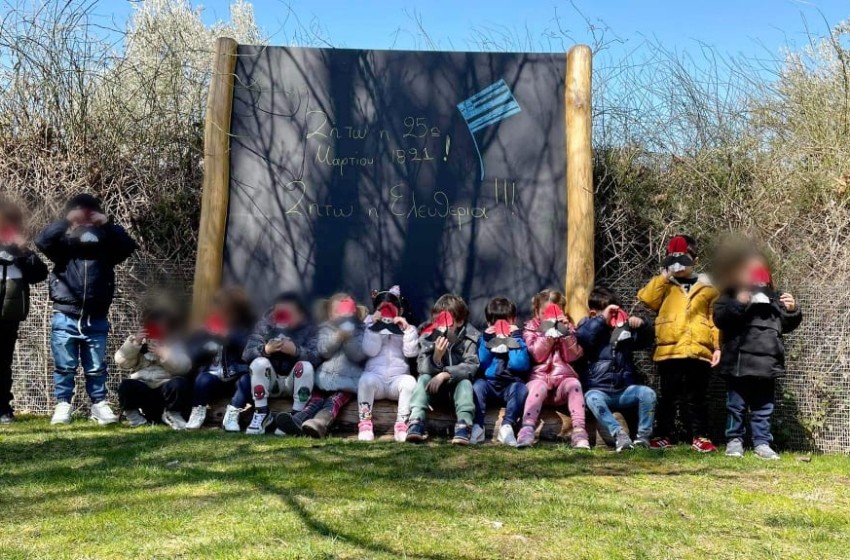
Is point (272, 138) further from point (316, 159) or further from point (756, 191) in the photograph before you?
point (756, 191)

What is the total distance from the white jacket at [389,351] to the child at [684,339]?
5.60 feet

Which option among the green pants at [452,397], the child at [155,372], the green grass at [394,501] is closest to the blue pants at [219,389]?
the child at [155,372]

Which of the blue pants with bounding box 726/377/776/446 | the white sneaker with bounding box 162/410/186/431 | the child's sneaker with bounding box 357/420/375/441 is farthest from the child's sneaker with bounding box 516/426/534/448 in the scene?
the white sneaker with bounding box 162/410/186/431

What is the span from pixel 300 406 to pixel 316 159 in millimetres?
2102

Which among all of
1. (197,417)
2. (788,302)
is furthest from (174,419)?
(788,302)

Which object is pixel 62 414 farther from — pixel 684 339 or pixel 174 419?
pixel 684 339

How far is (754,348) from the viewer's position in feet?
20.1

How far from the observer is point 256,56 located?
7.49 meters

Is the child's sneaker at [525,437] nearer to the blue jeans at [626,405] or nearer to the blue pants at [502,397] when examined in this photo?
the blue pants at [502,397]

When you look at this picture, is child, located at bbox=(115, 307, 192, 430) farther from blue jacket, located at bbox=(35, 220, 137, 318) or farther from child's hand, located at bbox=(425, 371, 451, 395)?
child's hand, located at bbox=(425, 371, 451, 395)

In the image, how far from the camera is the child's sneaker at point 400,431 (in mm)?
6234

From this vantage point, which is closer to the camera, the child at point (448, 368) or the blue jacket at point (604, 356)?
the child at point (448, 368)

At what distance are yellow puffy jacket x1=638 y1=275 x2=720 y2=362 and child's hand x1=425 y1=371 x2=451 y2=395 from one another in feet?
5.02

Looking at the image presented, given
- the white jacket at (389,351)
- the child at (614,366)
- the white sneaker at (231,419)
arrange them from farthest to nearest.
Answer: the white jacket at (389,351), the white sneaker at (231,419), the child at (614,366)
